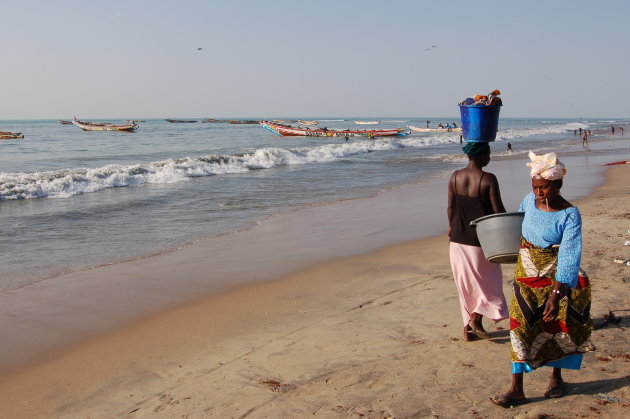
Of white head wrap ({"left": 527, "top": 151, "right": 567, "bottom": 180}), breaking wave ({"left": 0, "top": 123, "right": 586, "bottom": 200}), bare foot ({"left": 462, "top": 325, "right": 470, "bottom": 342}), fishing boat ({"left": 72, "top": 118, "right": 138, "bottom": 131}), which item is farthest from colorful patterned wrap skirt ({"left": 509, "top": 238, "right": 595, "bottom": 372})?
fishing boat ({"left": 72, "top": 118, "right": 138, "bottom": 131})

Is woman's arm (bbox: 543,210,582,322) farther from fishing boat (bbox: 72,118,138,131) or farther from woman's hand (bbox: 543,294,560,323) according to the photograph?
fishing boat (bbox: 72,118,138,131)

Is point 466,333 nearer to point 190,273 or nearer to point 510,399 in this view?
point 510,399

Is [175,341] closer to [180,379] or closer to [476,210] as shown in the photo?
[180,379]

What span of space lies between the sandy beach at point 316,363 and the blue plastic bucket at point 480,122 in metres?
1.59

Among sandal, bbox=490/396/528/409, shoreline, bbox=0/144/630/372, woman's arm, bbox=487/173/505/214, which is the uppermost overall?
woman's arm, bbox=487/173/505/214

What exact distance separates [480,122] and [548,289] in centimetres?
169

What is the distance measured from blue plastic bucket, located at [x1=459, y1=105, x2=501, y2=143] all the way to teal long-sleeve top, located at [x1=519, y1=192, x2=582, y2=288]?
1274 millimetres

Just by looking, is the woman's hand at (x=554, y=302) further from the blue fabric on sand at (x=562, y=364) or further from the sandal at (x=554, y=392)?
the sandal at (x=554, y=392)

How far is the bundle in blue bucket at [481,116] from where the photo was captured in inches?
170

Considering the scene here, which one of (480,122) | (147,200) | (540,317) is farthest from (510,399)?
(147,200)

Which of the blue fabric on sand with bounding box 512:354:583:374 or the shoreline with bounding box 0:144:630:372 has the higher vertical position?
the blue fabric on sand with bounding box 512:354:583:374

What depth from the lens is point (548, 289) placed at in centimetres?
310

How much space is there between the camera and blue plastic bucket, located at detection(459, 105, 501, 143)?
4320mm

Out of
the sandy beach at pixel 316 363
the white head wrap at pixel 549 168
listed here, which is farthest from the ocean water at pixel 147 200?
the white head wrap at pixel 549 168
